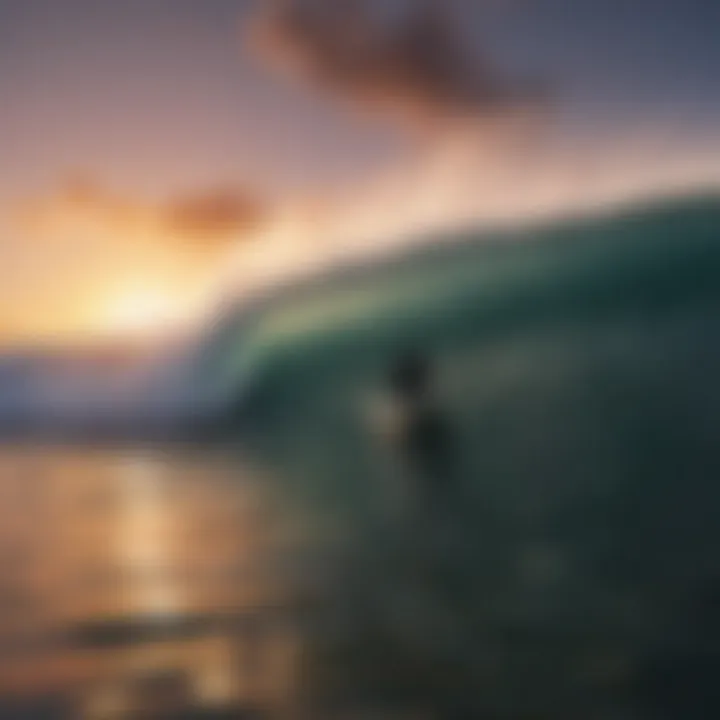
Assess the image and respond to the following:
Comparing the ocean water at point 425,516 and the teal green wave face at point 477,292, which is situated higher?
the teal green wave face at point 477,292

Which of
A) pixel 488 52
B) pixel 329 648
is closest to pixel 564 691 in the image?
pixel 329 648

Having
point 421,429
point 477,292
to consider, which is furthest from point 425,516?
point 477,292

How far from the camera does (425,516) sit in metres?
0.94

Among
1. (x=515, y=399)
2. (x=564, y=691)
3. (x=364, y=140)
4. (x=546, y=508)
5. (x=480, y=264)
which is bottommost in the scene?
(x=564, y=691)

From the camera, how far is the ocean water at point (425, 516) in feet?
2.89

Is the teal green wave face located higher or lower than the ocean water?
higher

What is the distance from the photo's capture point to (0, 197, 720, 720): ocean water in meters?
0.88

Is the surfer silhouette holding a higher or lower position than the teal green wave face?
lower

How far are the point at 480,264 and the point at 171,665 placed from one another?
501 millimetres

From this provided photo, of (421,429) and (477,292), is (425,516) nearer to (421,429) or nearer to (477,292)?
(421,429)

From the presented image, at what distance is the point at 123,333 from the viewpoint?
0.99 meters

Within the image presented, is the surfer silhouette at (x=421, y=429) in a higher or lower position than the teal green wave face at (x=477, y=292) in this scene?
lower

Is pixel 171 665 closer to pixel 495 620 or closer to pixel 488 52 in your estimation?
pixel 495 620

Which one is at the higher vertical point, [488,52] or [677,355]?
[488,52]
